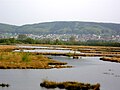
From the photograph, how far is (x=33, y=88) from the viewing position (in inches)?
1118

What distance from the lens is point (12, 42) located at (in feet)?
517

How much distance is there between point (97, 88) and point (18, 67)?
60.5ft

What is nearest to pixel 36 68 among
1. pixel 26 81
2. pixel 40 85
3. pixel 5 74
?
pixel 5 74

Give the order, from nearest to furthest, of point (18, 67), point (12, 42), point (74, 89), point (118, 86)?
1. point (74, 89)
2. point (118, 86)
3. point (18, 67)
4. point (12, 42)

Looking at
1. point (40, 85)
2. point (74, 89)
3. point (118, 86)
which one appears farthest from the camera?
point (118, 86)

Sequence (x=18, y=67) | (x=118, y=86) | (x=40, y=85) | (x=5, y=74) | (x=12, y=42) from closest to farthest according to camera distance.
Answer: (x=40, y=85)
(x=118, y=86)
(x=5, y=74)
(x=18, y=67)
(x=12, y=42)

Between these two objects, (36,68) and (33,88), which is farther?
(36,68)

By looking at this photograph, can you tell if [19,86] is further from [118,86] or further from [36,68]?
[36,68]

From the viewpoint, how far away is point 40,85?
97.7 feet

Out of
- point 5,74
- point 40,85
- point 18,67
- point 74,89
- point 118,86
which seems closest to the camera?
point 74,89

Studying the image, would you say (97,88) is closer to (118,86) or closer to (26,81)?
(118,86)

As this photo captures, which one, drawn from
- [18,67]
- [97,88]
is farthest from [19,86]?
[18,67]

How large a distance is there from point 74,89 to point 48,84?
2622 mm

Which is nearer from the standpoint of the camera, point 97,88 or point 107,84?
point 97,88
